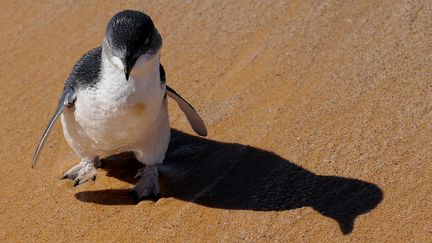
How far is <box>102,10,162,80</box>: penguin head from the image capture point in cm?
382

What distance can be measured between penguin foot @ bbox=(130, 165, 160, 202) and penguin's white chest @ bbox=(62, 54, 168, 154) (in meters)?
0.29

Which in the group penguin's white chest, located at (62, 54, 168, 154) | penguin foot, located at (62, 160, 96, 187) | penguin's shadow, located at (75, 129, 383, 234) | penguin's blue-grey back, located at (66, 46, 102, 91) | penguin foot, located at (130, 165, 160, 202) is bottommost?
penguin's shadow, located at (75, 129, 383, 234)

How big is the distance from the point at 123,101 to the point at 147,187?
2.67 ft

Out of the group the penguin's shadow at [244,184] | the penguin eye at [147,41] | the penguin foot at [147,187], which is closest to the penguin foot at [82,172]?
the penguin's shadow at [244,184]

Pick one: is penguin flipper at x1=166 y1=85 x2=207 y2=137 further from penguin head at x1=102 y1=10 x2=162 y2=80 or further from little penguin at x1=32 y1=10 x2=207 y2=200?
penguin head at x1=102 y1=10 x2=162 y2=80

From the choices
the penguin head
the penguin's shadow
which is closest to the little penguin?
the penguin head

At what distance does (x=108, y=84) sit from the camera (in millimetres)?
4086

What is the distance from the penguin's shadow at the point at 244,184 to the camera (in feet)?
15.0

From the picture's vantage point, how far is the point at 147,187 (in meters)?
4.69

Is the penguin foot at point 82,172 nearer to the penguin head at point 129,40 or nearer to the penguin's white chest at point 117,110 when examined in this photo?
the penguin's white chest at point 117,110

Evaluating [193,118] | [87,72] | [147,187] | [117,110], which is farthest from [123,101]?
[193,118]

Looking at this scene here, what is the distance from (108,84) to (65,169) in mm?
1170

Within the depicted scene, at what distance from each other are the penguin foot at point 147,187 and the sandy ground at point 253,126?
7cm

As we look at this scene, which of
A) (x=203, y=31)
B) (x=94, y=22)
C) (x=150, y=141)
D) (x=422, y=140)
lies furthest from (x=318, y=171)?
(x=94, y=22)
